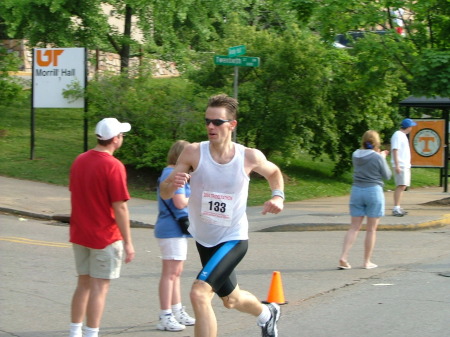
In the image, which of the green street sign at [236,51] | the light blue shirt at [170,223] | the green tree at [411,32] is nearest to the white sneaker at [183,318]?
the light blue shirt at [170,223]

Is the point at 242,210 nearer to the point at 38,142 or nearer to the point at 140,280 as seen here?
the point at 140,280

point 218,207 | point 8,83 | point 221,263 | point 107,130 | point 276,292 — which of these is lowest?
point 276,292

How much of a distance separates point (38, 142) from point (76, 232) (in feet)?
51.5

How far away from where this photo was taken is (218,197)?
549cm

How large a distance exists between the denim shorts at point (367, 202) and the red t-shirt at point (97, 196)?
14.5 feet

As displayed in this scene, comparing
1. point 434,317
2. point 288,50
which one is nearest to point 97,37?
point 288,50

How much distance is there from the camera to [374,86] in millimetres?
16719

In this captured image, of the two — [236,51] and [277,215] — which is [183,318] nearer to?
[277,215]

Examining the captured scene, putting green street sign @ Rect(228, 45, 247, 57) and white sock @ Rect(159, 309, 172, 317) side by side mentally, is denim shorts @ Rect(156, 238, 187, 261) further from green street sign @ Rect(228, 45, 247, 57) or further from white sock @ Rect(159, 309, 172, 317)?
green street sign @ Rect(228, 45, 247, 57)

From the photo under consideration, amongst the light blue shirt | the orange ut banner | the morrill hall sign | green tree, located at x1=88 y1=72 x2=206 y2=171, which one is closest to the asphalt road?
the light blue shirt

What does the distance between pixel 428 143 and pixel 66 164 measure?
8724mm

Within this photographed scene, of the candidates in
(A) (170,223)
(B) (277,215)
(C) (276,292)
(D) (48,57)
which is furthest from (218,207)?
(D) (48,57)

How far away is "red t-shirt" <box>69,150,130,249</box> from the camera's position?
5.78 m

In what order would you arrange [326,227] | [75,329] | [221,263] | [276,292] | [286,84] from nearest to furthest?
[221,263] < [75,329] < [276,292] < [326,227] < [286,84]
